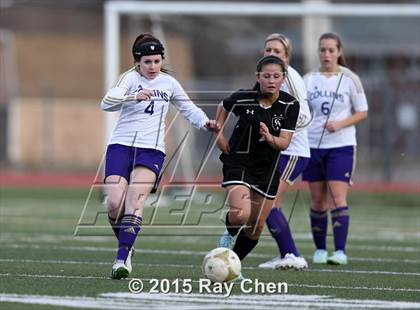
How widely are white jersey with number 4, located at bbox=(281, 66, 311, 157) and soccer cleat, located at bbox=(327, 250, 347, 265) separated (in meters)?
1.02

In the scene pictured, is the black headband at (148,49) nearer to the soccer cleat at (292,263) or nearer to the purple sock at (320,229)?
the soccer cleat at (292,263)

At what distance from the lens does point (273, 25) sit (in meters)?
40.9

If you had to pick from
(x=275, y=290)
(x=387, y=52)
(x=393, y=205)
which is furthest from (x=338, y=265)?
(x=387, y=52)

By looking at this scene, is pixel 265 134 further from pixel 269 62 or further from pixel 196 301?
pixel 196 301

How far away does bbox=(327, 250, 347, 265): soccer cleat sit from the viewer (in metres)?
9.95

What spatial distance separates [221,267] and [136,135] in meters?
1.39

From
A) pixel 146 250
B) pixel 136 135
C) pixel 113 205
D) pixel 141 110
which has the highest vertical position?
pixel 141 110

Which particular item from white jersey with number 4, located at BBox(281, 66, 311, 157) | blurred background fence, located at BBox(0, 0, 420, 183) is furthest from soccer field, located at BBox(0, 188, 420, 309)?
blurred background fence, located at BBox(0, 0, 420, 183)

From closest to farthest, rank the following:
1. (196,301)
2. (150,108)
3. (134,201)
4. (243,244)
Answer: (196,301), (134,201), (150,108), (243,244)

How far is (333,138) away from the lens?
10.3 meters

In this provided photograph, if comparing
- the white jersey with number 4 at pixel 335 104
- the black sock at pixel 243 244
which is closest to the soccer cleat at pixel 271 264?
the black sock at pixel 243 244

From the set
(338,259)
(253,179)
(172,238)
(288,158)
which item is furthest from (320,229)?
(172,238)

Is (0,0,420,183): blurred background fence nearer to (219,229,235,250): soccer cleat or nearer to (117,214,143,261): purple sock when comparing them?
(219,229,235,250): soccer cleat

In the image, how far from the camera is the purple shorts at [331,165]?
401 inches
